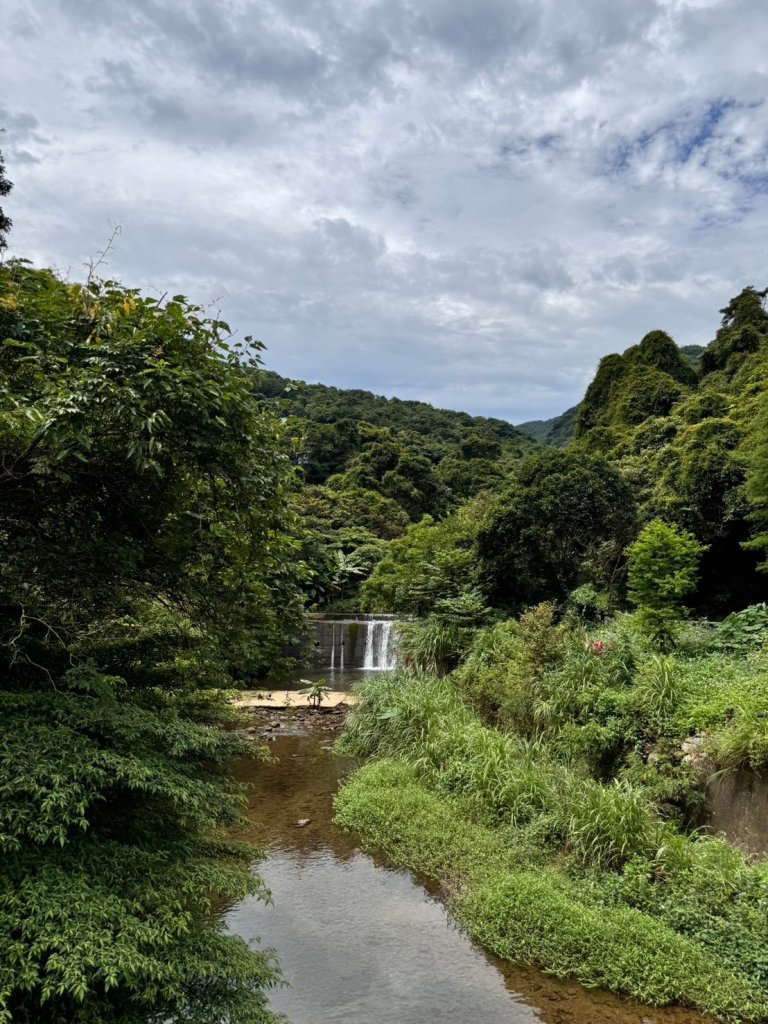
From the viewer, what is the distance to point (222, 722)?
5.41 metres

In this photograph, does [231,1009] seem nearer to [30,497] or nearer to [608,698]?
[30,497]

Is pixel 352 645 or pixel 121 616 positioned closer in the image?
pixel 121 616


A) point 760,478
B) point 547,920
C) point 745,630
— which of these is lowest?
point 547,920

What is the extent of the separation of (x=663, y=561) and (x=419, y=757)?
475 cm

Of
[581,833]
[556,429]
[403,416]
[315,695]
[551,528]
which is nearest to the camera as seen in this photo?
[581,833]

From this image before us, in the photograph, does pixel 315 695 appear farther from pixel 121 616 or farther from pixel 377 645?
pixel 121 616

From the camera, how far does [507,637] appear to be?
449 inches

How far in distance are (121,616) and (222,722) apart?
4.95 feet

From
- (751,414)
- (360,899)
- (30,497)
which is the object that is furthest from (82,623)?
(751,414)

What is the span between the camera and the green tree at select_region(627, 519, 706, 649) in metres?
9.46

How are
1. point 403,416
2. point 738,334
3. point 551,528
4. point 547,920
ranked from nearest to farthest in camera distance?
point 547,920, point 551,528, point 738,334, point 403,416

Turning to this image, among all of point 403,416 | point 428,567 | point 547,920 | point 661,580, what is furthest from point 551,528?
point 403,416

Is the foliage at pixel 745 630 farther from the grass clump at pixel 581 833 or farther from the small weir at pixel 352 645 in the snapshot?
the small weir at pixel 352 645

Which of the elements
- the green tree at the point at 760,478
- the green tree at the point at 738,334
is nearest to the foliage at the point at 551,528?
the green tree at the point at 760,478
